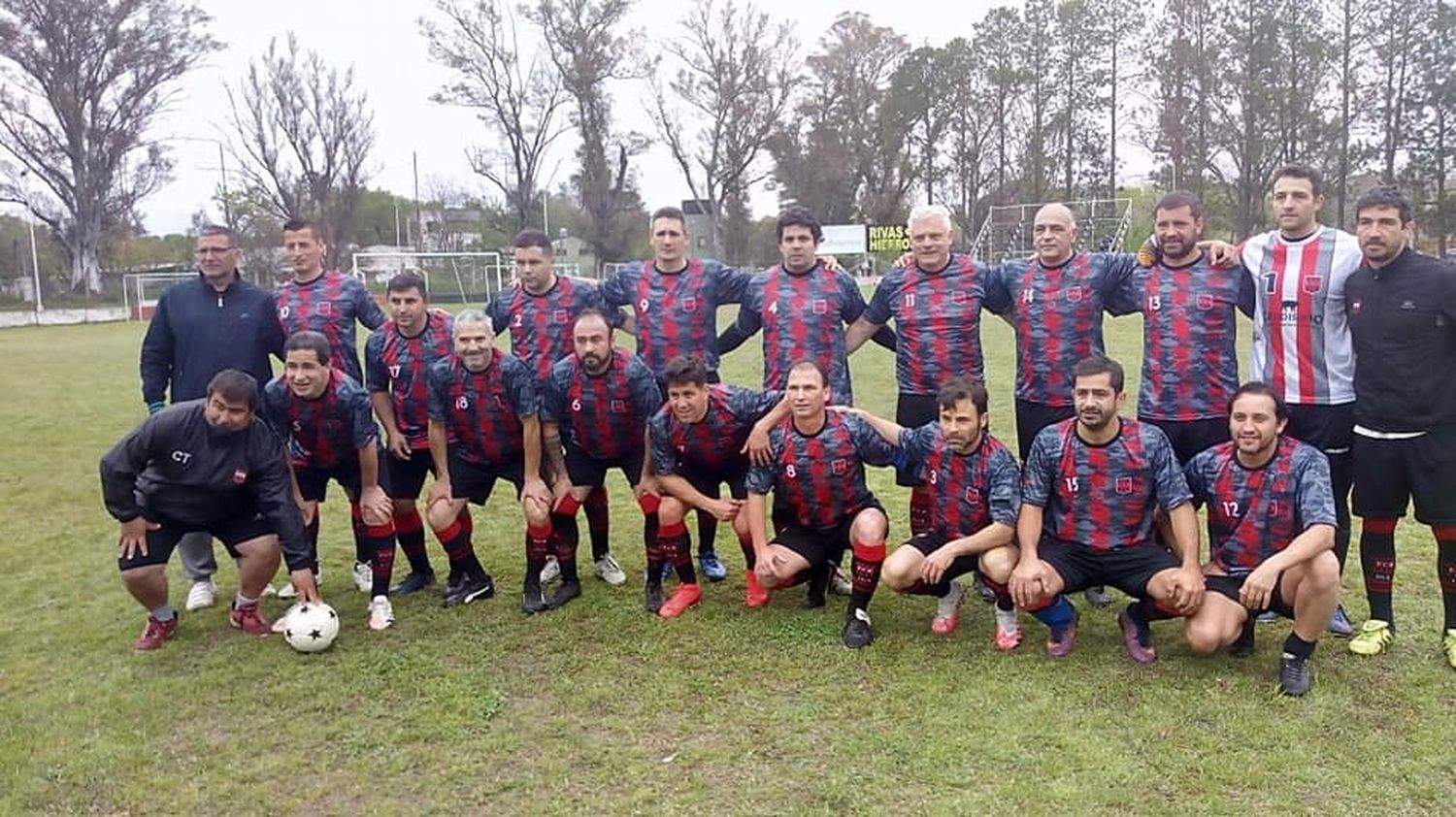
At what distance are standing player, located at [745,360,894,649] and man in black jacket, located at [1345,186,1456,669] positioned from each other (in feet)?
6.24

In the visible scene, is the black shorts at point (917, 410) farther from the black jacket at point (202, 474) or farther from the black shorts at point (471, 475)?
the black jacket at point (202, 474)

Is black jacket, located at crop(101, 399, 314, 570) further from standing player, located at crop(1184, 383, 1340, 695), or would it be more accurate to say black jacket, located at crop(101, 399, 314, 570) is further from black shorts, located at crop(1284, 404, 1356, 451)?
black shorts, located at crop(1284, 404, 1356, 451)

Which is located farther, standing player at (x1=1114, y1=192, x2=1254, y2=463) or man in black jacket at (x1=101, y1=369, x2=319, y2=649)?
standing player at (x1=1114, y1=192, x2=1254, y2=463)

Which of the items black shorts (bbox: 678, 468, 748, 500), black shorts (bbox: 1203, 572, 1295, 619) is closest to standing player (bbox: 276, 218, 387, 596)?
black shorts (bbox: 678, 468, 748, 500)

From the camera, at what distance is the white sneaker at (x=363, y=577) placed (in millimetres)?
5406

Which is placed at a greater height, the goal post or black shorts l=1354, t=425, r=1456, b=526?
the goal post

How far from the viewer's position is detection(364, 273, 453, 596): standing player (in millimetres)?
5082

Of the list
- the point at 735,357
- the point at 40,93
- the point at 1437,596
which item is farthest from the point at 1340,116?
the point at 40,93

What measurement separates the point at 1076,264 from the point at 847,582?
72.7 inches

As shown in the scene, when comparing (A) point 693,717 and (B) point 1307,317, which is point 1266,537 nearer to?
(B) point 1307,317

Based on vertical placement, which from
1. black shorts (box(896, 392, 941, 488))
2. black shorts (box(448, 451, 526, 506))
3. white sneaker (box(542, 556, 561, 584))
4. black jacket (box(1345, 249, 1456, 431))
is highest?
black jacket (box(1345, 249, 1456, 431))

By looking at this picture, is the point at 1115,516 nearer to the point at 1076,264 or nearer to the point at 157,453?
the point at 1076,264

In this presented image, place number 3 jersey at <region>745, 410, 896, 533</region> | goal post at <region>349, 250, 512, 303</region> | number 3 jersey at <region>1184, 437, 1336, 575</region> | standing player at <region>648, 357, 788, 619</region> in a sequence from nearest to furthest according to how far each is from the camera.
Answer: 1. number 3 jersey at <region>1184, 437, 1336, 575</region>
2. number 3 jersey at <region>745, 410, 896, 533</region>
3. standing player at <region>648, 357, 788, 619</region>
4. goal post at <region>349, 250, 512, 303</region>

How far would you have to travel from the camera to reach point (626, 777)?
10.8 feet
